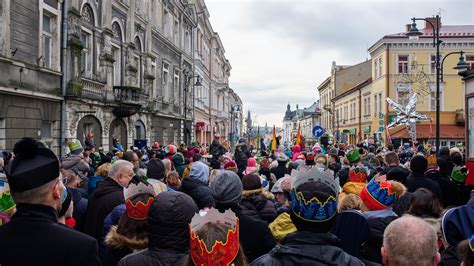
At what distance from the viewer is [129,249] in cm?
368

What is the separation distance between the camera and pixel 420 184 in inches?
293

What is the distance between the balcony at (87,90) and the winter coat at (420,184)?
1365 centimetres

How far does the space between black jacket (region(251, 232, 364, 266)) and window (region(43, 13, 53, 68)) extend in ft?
51.9

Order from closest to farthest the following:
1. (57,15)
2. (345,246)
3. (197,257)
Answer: (197,257)
(345,246)
(57,15)

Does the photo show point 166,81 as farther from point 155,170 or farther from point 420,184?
point 420,184

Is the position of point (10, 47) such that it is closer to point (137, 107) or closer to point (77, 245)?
point (137, 107)

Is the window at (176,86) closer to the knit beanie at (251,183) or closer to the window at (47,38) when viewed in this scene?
the window at (47,38)

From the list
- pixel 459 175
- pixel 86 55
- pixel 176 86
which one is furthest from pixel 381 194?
pixel 176 86

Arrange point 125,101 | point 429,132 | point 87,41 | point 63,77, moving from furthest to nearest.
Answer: point 429,132
point 125,101
point 87,41
point 63,77

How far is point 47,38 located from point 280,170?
34.3ft

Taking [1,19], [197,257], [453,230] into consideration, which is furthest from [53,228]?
[1,19]

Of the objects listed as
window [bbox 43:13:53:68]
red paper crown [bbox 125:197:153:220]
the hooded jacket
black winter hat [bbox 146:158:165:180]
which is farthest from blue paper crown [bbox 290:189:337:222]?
window [bbox 43:13:53:68]

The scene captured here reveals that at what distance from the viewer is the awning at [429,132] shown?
42.6 m

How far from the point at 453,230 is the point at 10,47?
1373 centimetres
